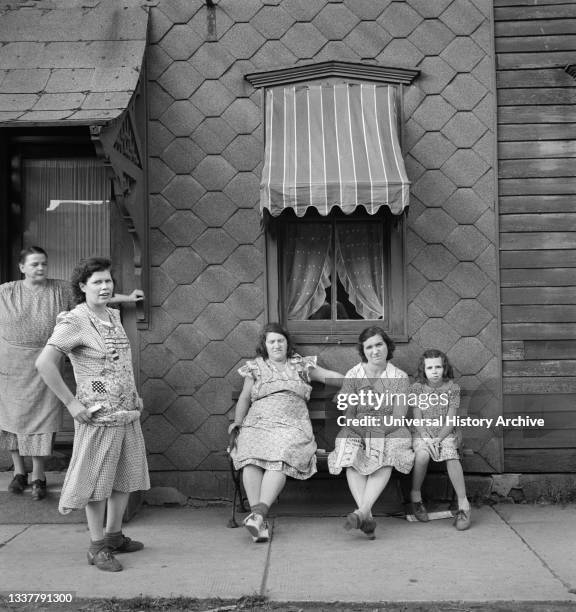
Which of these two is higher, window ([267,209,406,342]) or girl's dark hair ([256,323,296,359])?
window ([267,209,406,342])

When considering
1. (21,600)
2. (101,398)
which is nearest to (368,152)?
(101,398)

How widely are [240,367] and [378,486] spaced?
154 cm

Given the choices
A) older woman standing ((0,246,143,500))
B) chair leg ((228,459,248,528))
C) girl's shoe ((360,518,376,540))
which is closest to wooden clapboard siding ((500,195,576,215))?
girl's shoe ((360,518,376,540))

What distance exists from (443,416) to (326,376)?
0.96m

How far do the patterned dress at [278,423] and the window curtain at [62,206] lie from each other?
2.02 meters

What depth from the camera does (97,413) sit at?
468 cm

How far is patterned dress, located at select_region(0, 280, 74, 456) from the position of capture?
19.1 ft

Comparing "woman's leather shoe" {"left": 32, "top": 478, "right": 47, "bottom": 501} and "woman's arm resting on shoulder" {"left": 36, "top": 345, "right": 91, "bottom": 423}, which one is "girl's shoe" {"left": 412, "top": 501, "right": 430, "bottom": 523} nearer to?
"woman's arm resting on shoulder" {"left": 36, "top": 345, "right": 91, "bottom": 423}

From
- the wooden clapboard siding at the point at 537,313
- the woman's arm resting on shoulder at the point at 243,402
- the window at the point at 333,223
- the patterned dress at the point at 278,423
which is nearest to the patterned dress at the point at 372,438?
the patterned dress at the point at 278,423

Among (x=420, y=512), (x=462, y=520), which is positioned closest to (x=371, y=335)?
(x=420, y=512)

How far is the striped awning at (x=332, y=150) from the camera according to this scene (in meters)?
5.65

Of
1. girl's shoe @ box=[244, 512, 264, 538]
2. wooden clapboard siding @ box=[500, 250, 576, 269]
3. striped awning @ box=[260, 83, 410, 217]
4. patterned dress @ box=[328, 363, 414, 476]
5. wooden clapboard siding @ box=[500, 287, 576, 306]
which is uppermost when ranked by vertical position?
striped awning @ box=[260, 83, 410, 217]

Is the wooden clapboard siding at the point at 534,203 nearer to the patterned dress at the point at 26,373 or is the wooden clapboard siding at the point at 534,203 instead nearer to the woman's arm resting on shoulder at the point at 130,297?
the woman's arm resting on shoulder at the point at 130,297

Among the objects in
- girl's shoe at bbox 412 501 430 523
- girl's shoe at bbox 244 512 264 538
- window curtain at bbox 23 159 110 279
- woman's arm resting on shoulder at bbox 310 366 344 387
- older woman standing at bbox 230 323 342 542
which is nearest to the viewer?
girl's shoe at bbox 244 512 264 538
